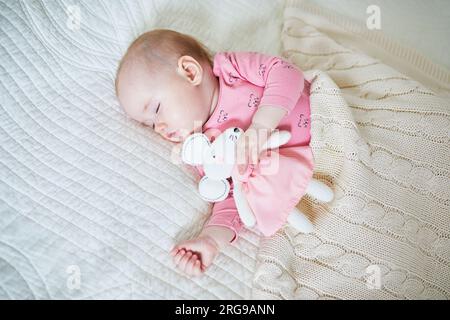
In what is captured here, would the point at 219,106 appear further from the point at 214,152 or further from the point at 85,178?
the point at 85,178

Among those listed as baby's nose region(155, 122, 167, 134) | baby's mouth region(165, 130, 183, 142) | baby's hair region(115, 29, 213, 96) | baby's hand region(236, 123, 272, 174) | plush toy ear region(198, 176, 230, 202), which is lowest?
plush toy ear region(198, 176, 230, 202)

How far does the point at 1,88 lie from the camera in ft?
3.38

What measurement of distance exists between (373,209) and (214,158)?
390mm

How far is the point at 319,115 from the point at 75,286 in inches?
27.3

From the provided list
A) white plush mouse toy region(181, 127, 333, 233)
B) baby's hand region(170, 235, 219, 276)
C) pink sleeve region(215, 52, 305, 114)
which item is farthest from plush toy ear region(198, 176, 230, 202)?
pink sleeve region(215, 52, 305, 114)

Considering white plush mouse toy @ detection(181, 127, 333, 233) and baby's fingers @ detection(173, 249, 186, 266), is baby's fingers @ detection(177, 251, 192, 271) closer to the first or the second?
baby's fingers @ detection(173, 249, 186, 266)

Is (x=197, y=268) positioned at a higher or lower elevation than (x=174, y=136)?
lower

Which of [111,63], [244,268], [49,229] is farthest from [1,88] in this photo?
[244,268]

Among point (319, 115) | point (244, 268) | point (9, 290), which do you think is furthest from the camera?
point (319, 115)

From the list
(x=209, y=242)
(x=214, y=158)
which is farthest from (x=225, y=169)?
(x=209, y=242)

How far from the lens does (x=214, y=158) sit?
3.20ft

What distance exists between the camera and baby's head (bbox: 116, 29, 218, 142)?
1.01m

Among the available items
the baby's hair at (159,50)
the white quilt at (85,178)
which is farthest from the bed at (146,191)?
the baby's hair at (159,50)
